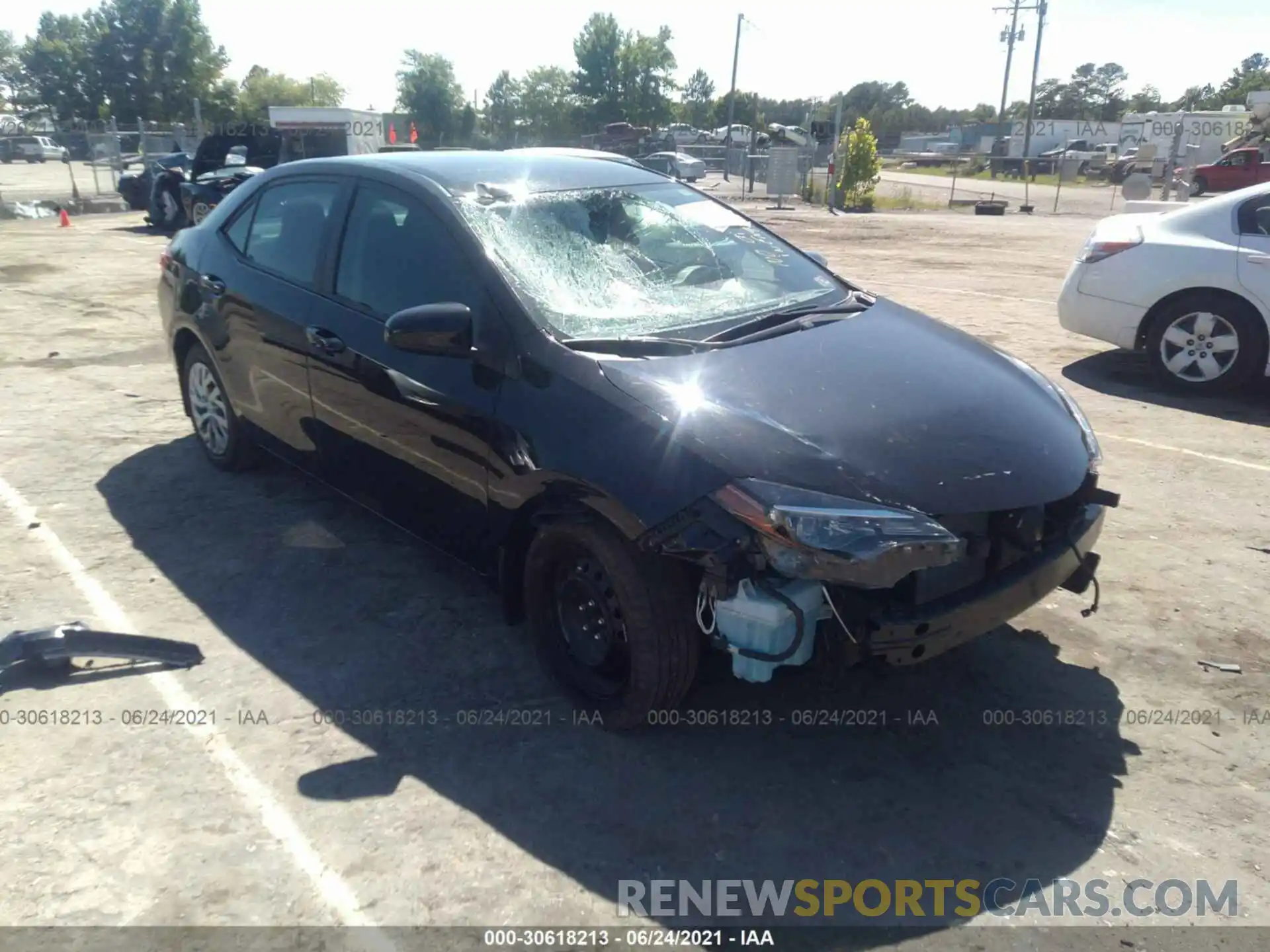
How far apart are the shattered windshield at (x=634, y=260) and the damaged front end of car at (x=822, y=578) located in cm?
91

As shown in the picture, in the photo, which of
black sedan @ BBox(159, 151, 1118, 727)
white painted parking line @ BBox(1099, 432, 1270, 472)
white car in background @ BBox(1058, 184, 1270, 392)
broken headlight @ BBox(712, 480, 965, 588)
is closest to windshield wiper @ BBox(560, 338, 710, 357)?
black sedan @ BBox(159, 151, 1118, 727)

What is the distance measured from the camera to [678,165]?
125 feet

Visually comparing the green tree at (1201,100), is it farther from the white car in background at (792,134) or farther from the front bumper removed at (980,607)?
the front bumper removed at (980,607)

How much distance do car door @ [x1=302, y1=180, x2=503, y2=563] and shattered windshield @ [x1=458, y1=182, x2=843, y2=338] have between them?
0.65 feet

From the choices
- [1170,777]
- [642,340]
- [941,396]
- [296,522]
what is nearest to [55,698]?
[296,522]

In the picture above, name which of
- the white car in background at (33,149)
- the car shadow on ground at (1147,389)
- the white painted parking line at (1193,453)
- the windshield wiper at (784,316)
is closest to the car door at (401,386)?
the windshield wiper at (784,316)

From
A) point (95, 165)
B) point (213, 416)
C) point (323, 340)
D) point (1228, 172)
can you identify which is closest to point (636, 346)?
point (323, 340)

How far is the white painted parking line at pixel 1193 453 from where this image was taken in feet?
18.1

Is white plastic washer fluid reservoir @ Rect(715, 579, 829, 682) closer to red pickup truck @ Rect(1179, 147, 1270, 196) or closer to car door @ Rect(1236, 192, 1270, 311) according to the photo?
car door @ Rect(1236, 192, 1270, 311)

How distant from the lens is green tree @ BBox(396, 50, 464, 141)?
238ft

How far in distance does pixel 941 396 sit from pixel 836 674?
3.41ft

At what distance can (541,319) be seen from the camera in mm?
3244

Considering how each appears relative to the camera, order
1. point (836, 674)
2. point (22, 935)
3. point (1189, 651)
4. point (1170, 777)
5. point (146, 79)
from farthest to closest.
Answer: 1. point (146, 79)
2. point (1189, 651)
3. point (1170, 777)
4. point (836, 674)
5. point (22, 935)

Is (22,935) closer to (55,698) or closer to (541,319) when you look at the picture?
(55,698)
